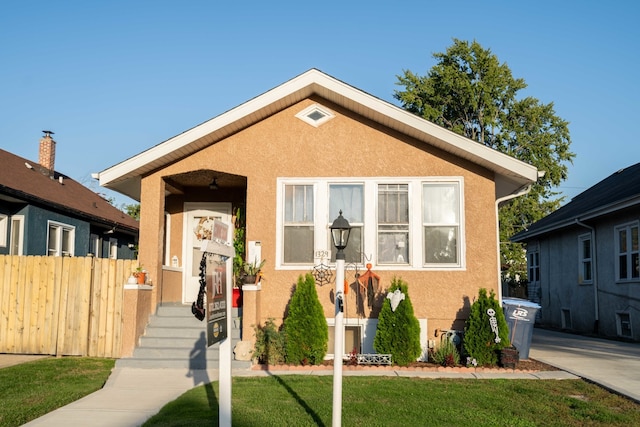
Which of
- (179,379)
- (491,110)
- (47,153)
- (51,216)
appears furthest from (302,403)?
(491,110)

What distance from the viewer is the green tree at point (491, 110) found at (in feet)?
116

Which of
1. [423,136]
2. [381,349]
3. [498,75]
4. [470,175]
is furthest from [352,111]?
[498,75]

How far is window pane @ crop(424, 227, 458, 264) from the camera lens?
12.3 m

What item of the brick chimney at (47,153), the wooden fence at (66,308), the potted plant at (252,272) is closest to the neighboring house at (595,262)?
the potted plant at (252,272)

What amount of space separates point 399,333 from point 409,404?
337 cm

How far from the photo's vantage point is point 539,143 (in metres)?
36.2

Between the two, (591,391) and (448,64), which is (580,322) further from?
(448,64)

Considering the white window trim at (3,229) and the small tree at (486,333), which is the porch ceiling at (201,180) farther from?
the white window trim at (3,229)

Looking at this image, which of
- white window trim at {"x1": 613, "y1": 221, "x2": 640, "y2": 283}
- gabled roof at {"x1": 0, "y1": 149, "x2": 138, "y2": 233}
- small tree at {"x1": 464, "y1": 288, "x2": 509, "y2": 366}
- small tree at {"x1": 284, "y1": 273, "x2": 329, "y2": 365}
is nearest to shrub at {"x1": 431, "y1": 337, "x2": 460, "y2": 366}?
small tree at {"x1": 464, "y1": 288, "x2": 509, "y2": 366}

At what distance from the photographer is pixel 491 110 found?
35531 millimetres

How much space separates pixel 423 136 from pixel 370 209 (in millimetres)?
1728

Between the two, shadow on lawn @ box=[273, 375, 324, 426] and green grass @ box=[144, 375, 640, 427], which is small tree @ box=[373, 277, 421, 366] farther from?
shadow on lawn @ box=[273, 375, 324, 426]

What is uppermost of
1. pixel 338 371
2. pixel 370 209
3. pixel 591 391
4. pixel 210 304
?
pixel 370 209

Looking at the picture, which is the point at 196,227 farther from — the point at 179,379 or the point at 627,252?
the point at 627,252
